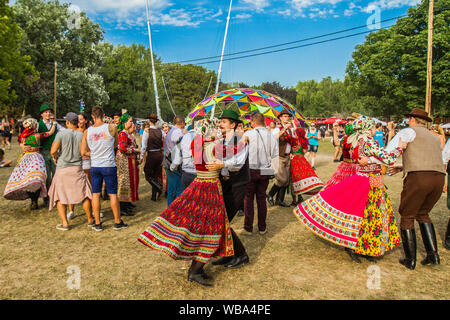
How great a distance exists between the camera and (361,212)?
4.17 metres

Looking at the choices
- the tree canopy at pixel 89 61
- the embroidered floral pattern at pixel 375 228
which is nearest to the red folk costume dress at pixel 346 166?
the embroidered floral pattern at pixel 375 228

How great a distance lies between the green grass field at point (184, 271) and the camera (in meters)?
3.49

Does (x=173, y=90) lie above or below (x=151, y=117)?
above

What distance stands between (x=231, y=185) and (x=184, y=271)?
4.14 feet

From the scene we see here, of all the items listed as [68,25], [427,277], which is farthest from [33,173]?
[68,25]

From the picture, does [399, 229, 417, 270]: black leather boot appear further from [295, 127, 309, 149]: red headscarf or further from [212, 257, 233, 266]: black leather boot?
[295, 127, 309, 149]: red headscarf

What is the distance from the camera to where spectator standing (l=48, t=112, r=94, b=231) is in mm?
5438

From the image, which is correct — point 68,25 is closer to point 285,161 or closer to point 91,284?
point 285,161

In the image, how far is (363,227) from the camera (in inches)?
164

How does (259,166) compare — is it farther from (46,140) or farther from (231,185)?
(46,140)

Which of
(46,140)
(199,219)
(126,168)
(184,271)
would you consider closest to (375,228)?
(199,219)

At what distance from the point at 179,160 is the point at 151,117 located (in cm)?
296

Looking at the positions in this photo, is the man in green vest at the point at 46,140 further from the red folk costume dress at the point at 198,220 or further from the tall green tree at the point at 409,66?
the tall green tree at the point at 409,66

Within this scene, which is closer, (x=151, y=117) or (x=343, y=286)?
(x=343, y=286)
